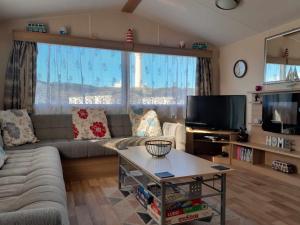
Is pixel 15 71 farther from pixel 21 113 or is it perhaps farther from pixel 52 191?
pixel 52 191

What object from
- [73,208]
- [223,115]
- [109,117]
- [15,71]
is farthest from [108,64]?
[73,208]

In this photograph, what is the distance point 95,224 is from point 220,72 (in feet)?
12.2

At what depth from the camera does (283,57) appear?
3396 millimetres

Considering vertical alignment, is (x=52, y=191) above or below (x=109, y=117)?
below

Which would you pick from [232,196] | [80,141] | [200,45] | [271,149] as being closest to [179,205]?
[232,196]

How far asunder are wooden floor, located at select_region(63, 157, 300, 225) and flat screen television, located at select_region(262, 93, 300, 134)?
2.28ft

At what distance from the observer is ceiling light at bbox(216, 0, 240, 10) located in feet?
10.5

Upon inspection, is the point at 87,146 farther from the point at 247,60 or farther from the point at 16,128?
the point at 247,60

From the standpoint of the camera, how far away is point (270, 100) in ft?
11.5

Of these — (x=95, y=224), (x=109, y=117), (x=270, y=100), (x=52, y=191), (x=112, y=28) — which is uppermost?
(x=112, y=28)

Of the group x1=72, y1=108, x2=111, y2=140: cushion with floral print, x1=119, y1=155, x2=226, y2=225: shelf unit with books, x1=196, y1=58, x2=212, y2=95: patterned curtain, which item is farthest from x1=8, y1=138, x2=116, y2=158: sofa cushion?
x1=196, y1=58, x2=212, y2=95: patterned curtain

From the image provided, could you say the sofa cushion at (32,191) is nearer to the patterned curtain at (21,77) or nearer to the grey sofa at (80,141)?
the grey sofa at (80,141)

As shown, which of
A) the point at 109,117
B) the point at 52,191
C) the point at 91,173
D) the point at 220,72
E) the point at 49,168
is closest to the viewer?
the point at 52,191

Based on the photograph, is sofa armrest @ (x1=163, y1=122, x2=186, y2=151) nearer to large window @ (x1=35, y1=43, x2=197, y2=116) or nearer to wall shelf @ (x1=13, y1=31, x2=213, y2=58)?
large window @ (x1=35, y1=43, x2=197, y2=116)
